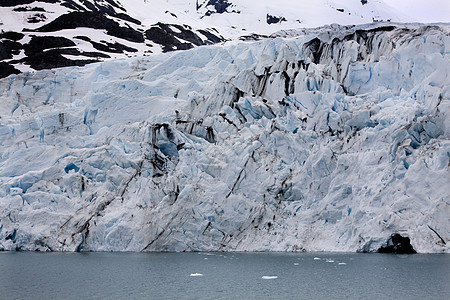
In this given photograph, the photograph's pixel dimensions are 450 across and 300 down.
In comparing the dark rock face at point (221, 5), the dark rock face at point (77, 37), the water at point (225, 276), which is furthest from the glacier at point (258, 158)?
the dark rock face at point (221, 5)

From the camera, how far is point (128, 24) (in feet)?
216

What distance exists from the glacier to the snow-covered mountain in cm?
2165

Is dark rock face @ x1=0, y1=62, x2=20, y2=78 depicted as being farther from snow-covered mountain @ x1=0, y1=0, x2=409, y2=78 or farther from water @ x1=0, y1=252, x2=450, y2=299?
water @ x1=0, y1=252, x2=450, y2=299

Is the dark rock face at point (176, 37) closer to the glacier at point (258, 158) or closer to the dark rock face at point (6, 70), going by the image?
the dark rock face at point (6, 70)

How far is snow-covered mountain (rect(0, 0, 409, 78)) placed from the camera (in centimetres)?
5185

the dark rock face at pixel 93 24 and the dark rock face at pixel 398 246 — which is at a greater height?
the dark rock face at pixel 93 24

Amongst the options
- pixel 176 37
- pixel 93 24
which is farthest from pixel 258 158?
pixel 176 37

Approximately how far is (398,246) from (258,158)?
7.56 meters

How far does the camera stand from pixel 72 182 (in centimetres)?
2558

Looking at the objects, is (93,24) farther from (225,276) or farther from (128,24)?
(225,276)

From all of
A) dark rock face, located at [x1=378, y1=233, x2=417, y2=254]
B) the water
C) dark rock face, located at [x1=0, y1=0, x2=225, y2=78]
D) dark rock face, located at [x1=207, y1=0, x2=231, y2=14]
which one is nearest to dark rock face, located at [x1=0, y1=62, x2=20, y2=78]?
dark rock face, located at [x1=0, y1=0, x2=225, y2=78]

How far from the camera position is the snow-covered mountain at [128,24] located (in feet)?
170

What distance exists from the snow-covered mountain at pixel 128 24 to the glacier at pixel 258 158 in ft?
71.0

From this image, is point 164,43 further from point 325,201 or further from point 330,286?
point 330,286
